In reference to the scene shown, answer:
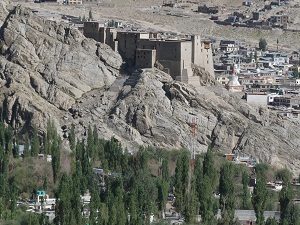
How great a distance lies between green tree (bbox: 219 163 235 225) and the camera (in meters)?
57.1

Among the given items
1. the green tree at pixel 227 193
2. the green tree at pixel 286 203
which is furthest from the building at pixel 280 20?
the green tree at pixel 286 203

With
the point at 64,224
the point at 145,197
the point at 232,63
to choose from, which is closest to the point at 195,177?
the point at 145,197

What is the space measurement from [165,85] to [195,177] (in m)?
9.03

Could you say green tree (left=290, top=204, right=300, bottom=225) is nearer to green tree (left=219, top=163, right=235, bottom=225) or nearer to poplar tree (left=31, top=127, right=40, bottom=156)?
green tree (left=219, top=163, right=235, bottom=225)

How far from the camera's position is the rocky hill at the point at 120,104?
68.6 m

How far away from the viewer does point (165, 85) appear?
69.5 meters

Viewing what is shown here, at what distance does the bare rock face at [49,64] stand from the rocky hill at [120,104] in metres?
0.04

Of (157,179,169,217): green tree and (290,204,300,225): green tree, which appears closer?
(290,204,300,225): green tree

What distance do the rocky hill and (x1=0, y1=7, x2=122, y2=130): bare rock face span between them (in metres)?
0.04

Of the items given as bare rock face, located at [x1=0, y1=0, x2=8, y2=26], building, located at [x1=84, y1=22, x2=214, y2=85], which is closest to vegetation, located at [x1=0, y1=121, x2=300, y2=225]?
building, located at [x1=84, y1=22, x2=214, y2=85]

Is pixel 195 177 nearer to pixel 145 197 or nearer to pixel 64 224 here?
pixel 145 197

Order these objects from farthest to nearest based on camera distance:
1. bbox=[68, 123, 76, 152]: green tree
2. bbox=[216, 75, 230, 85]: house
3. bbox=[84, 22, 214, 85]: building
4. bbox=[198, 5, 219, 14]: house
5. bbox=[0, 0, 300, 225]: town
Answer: bbox=[198, 5, 219, 14]: house, bbox=[216, 75, 230, 85]: house, bbox=[84, 22, 214, 85]: building, bbox=[68, 123, 76, 152]: green tree, bbox=[0, 0, 300, 225]: town

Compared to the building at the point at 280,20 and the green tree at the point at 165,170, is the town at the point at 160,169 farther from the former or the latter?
the building at the point at 280,20

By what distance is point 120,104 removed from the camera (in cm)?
6931
